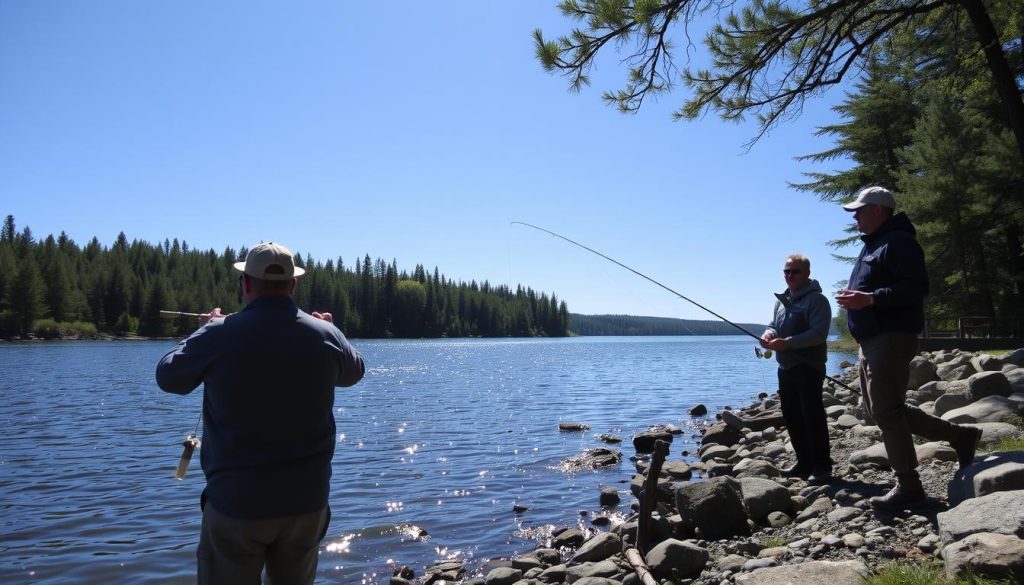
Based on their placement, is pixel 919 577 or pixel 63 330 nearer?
pixel 919 577

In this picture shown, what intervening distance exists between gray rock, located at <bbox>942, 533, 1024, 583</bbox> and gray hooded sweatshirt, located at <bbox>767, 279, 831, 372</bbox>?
319cm

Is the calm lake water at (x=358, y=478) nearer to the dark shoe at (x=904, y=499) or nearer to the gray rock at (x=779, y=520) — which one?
the gray rock at (x=779, y=520)

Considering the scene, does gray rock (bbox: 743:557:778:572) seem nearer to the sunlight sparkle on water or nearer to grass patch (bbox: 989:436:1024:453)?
grass patch (bbox: 989:436:1024:453)

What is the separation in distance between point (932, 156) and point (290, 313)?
28.5 meters

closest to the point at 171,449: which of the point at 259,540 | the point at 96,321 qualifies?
the point at 259,540

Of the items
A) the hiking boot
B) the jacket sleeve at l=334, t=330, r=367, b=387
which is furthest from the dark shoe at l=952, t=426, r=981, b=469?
the hiking boot

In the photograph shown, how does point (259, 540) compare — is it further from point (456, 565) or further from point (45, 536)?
point (45, 536)

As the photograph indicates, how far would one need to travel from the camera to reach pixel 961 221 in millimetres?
26000

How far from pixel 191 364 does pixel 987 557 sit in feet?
13.5

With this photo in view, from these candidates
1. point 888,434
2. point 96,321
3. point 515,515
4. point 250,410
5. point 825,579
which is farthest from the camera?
point 96,321

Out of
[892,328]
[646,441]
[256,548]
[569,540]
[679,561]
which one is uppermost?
[892,328]

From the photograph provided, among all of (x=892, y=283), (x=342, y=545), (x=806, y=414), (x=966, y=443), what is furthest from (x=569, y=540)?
(x=892, y=283)

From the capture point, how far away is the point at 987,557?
3574 millimetres

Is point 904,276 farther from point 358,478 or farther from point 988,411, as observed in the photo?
point 358,478
